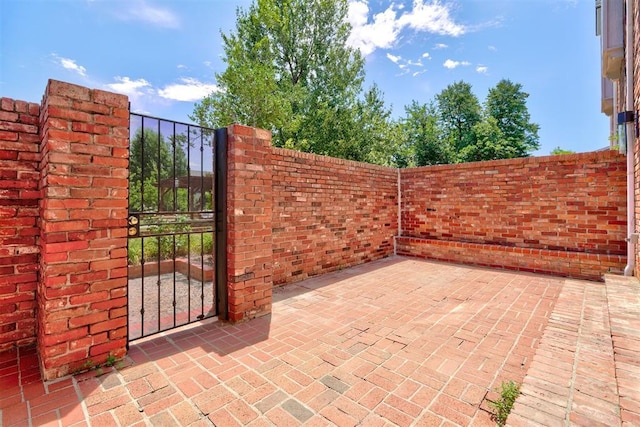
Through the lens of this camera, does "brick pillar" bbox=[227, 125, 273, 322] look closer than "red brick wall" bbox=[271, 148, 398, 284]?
Yes

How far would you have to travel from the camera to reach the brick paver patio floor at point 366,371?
158cm

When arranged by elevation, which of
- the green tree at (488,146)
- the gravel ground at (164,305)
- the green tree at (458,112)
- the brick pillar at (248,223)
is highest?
the green tree at (458,112)

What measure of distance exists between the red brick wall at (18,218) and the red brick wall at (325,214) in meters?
2.59

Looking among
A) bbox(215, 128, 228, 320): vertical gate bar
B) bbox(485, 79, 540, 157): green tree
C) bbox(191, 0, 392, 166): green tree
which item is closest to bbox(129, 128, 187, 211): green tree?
bbox(215, 128, 228, 320): vertical gate bar

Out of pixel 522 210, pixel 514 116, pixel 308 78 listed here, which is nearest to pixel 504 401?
pixel 522 210

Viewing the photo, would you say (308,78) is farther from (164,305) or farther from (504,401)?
(504,401)

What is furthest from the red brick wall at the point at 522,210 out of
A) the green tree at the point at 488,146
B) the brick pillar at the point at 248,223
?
the green tree at the point at 488,146

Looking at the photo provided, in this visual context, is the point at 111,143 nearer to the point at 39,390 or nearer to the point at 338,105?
the point at 39,390

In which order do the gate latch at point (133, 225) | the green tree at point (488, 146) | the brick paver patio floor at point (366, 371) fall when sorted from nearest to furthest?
the brick paver patio floor at point (366, 371)
the gate latch at point (133, 225)
the green tree at point (488, 146)

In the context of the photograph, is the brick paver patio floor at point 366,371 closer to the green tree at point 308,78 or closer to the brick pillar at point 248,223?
the brick pillar at point 248,223

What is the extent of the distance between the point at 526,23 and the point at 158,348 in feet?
30.4

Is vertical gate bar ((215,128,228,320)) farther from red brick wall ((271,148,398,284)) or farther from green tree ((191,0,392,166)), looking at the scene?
green tree ((191,0,392,166))

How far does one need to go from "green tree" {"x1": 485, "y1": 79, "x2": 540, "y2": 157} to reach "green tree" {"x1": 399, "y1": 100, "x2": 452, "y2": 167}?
375 centimetres

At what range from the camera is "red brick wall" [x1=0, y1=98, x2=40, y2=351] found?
2141mm
